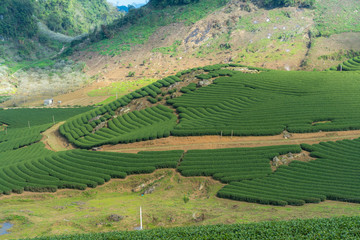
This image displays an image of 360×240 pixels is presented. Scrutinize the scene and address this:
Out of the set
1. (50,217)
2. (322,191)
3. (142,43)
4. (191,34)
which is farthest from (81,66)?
(322,191)

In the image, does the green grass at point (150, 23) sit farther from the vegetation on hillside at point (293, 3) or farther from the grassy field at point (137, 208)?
the grassy field at point (137, 208)

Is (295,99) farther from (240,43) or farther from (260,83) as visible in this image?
(240,43)

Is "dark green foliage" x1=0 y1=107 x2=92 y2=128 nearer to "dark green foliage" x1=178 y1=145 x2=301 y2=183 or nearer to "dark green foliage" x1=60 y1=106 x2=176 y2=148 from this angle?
"dark green foliage" x1=60 y1=106 x2=176 y2=148

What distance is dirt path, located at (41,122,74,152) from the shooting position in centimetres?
7006

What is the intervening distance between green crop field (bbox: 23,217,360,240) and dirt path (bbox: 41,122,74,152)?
38.6 metres

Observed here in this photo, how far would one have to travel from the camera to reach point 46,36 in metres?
189

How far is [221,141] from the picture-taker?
58969mm

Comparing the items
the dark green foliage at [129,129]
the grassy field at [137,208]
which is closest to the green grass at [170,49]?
the dark green foliage at [129,129]

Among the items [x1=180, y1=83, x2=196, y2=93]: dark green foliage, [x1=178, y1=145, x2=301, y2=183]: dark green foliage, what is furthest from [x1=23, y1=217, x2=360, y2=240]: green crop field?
[x1=180, y1=83, x2=196, y2=93]: dark green foliage

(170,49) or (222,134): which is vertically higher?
(170,49)

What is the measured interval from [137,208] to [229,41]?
101 m

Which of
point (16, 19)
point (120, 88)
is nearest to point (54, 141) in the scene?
point (120, 88)

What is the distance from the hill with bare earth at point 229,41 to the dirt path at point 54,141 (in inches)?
2125

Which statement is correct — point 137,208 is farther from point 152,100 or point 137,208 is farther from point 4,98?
point 4,98
